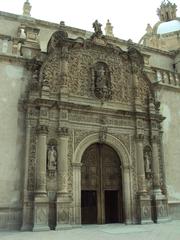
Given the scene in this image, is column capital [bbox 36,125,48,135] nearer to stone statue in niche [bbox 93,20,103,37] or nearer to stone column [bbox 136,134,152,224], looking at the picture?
stone column [bbox 136,134,152,224]

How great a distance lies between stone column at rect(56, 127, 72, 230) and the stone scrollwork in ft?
8.03

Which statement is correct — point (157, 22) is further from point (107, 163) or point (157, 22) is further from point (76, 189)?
point (76, 189)

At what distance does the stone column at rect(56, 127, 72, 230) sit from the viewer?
408 inches

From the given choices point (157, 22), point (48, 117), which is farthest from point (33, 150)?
point (157, 22)

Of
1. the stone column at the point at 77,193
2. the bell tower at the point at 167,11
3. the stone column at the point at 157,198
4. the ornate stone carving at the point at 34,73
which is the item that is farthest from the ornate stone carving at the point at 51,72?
the bell tower at the point at 167,11

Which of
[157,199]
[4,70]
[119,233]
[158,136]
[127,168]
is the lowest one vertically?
[119,233]

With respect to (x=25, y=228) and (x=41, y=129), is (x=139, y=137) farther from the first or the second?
(x=25, y=228)

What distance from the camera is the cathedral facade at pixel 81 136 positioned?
34.8 feet

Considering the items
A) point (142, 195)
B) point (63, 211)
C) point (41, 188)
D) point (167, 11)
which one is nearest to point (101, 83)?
point (142, 195)

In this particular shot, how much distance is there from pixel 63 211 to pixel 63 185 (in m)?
0.94

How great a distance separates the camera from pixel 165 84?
14.9 metres

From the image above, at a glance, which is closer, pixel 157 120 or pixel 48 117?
pixel 48 117

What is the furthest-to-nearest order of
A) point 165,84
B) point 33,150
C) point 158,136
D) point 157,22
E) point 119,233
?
point 157,22 → point 165,84 → point 158,136 → point 33,150 → point 119,233

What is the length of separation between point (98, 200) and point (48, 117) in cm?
396
